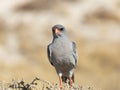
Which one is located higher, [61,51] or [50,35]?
[50,35]

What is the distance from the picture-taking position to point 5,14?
23.8 metres

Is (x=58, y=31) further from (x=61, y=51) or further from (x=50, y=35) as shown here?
(x=50, y=35)

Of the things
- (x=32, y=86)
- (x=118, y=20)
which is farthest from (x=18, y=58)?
(x=32, y=86)

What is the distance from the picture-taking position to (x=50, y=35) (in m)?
20.7

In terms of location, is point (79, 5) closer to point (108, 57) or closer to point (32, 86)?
point (108, 57)

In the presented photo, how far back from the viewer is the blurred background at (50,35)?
16781 mm

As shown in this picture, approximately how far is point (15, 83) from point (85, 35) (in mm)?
13603

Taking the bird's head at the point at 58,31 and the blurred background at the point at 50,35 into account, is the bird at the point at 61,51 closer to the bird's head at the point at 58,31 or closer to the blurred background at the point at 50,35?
the bird's head at the point at 58,31

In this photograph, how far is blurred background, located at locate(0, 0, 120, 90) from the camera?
16.8 meters

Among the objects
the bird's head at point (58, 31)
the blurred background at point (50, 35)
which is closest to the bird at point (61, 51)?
the bird's head at point (58, 31)

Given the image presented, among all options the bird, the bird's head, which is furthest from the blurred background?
the bird's head

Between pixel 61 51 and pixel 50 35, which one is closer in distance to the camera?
pixel 61 51

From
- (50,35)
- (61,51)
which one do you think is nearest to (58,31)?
(61,51)

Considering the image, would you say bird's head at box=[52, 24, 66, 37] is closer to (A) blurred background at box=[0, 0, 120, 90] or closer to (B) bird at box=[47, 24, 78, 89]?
(B) bird at box=[47, 24, 78, 89]
